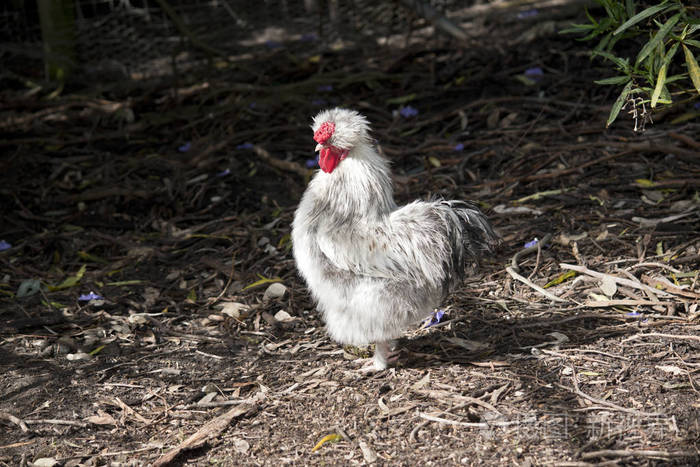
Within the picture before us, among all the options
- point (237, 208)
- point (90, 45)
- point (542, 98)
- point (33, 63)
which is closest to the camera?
point (237, 208)

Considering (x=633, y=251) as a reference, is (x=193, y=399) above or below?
below

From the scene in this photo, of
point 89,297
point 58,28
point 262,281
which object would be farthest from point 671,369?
point 58,28

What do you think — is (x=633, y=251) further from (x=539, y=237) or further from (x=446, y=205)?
(x=446, y=205)

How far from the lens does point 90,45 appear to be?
748 cm

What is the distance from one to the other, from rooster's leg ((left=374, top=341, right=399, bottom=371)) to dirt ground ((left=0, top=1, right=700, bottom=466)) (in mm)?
45

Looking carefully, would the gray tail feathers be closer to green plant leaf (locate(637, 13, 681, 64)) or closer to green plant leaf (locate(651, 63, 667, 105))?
green plant leaf (locate(651, 63, 667, 105))

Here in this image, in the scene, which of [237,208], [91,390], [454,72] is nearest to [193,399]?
[91,390]

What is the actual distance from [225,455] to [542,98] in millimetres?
4315

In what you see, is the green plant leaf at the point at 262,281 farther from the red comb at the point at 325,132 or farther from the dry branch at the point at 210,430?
the red comb at the point at 325,132

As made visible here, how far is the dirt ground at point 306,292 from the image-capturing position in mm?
2834

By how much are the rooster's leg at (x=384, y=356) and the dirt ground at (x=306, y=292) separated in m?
0.05

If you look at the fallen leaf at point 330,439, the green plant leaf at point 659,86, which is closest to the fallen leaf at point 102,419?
the fallen leaf at point 330,439

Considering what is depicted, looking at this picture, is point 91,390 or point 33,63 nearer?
point 91,390

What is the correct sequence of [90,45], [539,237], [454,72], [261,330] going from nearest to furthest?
[261,330] → [539,237] → [454,72] → [90,45]
